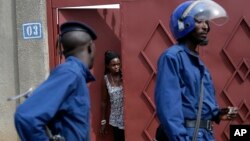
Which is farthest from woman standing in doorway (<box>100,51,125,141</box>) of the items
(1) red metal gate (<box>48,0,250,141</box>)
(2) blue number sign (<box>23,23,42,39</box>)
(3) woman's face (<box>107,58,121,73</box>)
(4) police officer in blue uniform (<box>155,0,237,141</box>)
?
(4) police officer in blue uniform (<box>155,0,237,141</box>)

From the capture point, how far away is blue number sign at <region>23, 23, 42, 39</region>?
19.4 ft

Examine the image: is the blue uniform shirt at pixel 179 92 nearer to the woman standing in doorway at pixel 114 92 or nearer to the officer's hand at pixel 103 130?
the woman standing in doorway at pixel 114 92

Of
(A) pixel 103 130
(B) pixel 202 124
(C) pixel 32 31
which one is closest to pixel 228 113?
(B) pixel 202 124

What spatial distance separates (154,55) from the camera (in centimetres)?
541

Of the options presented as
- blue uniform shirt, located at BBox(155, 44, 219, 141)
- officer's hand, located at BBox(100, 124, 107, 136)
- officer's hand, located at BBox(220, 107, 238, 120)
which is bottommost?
officer's hand, located at BBox(100, 124, 107, 136)

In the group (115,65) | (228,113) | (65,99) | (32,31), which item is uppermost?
(32,31)

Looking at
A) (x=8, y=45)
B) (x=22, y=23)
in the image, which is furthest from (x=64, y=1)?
A: (x=8, y=45)

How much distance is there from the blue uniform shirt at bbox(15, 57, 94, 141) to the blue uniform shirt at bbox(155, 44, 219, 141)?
1.80 ft

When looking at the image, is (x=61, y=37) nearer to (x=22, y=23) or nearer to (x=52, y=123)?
(x=52, y=123)

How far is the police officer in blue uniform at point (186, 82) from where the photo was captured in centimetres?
308

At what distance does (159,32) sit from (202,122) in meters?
2.26

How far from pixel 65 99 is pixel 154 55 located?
2842 mm

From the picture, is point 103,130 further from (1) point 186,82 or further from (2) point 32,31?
(1) point 186,82

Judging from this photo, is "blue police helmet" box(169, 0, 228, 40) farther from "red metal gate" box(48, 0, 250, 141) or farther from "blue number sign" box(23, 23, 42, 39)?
"blue number sign" box(23, 23, 42, 39)
